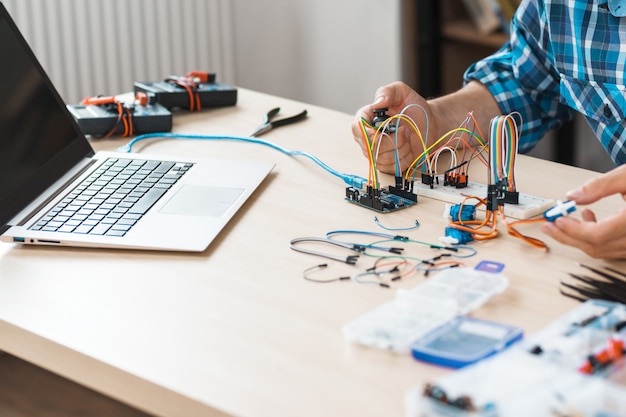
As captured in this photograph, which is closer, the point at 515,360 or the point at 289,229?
the point at 515,360

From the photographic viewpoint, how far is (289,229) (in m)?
1.04

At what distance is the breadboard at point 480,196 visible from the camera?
1039 millimetres

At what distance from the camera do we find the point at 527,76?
4.75 ft

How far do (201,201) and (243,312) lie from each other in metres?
0.30

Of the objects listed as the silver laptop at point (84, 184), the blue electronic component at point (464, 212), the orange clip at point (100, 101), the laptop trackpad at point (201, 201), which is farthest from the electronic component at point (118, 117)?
the blue electronic component at point (464, 212)

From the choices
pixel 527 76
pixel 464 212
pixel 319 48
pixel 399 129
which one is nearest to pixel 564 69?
pixel 527 76

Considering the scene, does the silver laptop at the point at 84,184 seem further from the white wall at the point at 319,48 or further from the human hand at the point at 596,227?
the white wall at the point at 319,48

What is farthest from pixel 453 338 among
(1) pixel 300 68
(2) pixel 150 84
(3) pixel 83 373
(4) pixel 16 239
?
(1) pixel 300 68

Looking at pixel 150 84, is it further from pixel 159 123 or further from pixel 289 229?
pixel 289 229

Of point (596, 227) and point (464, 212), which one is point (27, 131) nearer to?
point (464, 212)

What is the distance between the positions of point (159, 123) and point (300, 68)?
155cm

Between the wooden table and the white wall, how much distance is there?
1.64m

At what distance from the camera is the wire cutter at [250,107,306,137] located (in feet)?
4.75

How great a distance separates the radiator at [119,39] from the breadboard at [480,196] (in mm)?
1597
